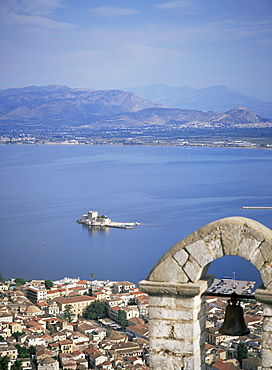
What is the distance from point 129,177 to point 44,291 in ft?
81.9

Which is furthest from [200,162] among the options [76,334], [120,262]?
[76,334]

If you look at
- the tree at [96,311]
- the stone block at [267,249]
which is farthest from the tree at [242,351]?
the stone block at [267,249]

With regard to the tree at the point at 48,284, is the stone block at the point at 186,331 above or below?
above

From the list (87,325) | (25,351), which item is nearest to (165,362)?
(25,351)

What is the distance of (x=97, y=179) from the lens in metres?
40.9

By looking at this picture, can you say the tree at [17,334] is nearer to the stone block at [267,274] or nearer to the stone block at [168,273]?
the stone block at [168,273]

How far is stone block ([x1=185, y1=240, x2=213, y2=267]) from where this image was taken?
52.9 inches

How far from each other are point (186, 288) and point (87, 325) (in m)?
13.1

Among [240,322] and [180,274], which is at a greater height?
[180,274]

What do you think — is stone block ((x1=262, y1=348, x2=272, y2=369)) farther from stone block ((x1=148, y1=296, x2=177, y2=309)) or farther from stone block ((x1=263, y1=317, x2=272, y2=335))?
stone block ((x1=148, y1=296, x2=177, y2=309))

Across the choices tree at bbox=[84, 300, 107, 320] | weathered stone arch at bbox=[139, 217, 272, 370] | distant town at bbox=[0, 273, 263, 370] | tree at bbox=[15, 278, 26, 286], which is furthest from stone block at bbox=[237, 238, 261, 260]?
tree at bbox=[15, 278, 26, 286]

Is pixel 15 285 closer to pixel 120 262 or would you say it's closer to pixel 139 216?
pixel 120 262

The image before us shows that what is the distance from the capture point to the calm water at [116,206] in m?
19.4

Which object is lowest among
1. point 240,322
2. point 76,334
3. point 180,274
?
point 76,334
